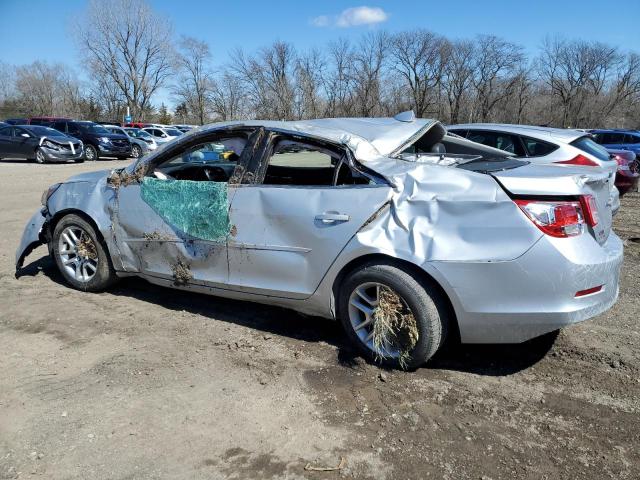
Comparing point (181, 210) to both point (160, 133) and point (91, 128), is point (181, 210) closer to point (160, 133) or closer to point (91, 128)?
point (91, 128)

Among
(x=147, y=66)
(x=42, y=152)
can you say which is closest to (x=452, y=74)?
(x=147, y=66)

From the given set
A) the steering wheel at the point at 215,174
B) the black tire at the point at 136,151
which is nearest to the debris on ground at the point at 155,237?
the steering wheel at the point at 215,174

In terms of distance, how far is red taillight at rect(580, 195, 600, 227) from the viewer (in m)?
3.03

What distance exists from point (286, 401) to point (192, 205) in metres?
1.70

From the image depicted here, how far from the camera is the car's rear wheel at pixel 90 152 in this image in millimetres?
23828

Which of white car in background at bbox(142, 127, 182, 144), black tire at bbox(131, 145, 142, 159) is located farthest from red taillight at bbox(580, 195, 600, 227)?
white car in background at bbox(142, 127, 182, 144)

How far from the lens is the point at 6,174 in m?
16.2

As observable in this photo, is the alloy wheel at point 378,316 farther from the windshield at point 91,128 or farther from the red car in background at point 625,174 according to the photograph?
the windshield at point 91,128

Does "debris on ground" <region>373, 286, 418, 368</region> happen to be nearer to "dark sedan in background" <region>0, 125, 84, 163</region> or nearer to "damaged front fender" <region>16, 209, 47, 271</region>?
"damaged front fender" <region>16, 209, 47, 271</region>

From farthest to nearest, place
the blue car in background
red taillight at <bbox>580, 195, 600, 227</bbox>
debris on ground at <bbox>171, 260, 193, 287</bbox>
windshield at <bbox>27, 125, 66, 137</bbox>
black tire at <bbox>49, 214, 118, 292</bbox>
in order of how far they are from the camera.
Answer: windshield at <bbox>27, 125, 66, 137</bbox>
the blue car in background
black tire at <bbox>49, 214, 118, 292</bbox>
debris on ground at <bbox>171, 260, 193, 287</bbox>
red taillight at <bbox>580, 195, 600, 227</bbox>

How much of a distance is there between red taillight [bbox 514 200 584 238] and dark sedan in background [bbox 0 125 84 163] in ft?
70.9

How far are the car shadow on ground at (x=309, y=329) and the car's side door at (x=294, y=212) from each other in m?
0.50

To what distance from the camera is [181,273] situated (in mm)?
4164

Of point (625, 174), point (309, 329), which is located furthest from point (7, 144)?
point (309, 329)
